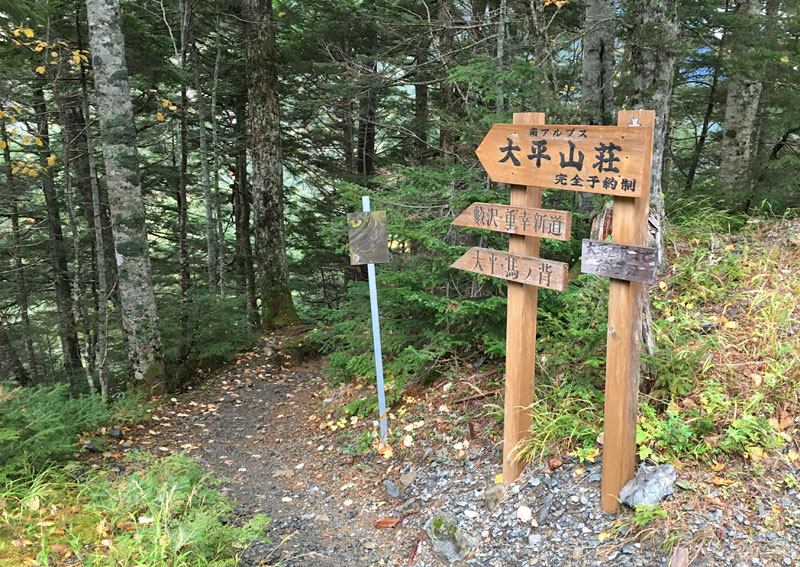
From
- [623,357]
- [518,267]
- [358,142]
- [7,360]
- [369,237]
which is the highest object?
[358,142]

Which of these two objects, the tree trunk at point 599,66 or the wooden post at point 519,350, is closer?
the wooden post at point 519,350

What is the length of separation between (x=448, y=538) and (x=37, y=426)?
12.3ft

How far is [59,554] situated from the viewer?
9.90 feet

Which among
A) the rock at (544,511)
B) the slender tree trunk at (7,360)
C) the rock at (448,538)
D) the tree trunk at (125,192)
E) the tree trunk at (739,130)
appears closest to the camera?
the rock at (544,511)

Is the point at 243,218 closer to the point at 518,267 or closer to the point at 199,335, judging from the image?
the point at 199,335

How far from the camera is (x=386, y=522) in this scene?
4.03 metres

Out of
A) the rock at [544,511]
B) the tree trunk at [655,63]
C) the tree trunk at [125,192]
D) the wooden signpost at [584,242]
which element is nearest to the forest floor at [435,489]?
the rock at [544,511]

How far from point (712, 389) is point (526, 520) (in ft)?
5.58

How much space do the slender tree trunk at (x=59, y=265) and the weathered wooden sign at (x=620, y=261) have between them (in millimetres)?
10723

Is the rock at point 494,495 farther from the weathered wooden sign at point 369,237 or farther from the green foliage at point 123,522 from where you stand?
the weathered wooden sign at point 369,237

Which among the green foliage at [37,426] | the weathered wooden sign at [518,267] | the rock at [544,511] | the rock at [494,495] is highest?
the weathered wooden sign at [518,267]

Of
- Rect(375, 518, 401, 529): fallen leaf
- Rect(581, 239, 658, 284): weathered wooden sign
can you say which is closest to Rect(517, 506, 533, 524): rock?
Rect(375, 518, 401, 529): fallen leaf

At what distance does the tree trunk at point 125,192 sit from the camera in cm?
593

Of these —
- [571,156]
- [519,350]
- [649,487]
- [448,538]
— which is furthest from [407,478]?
[571,156]
